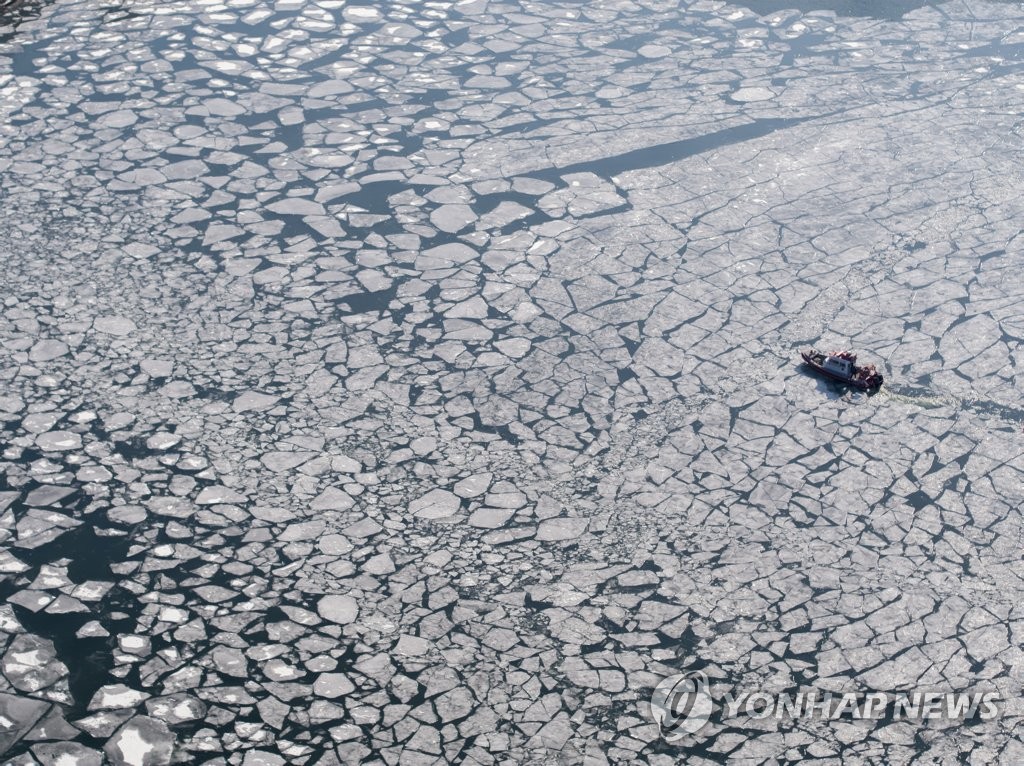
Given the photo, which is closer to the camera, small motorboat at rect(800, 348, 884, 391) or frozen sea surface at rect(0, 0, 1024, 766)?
frozen sea surface at rect(0, 0, 1024, 766)

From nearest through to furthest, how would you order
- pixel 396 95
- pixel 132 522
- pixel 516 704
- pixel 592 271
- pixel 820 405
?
pixel 516 704 → pixel 132 522 → pixel 820 405 → pixel 592 271 → pixel 396 95

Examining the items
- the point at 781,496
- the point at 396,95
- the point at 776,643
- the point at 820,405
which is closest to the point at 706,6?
the point at 396,95

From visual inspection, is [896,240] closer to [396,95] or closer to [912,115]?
[912,115]

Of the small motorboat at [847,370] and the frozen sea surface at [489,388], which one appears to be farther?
the small motorboat at [847,370]
